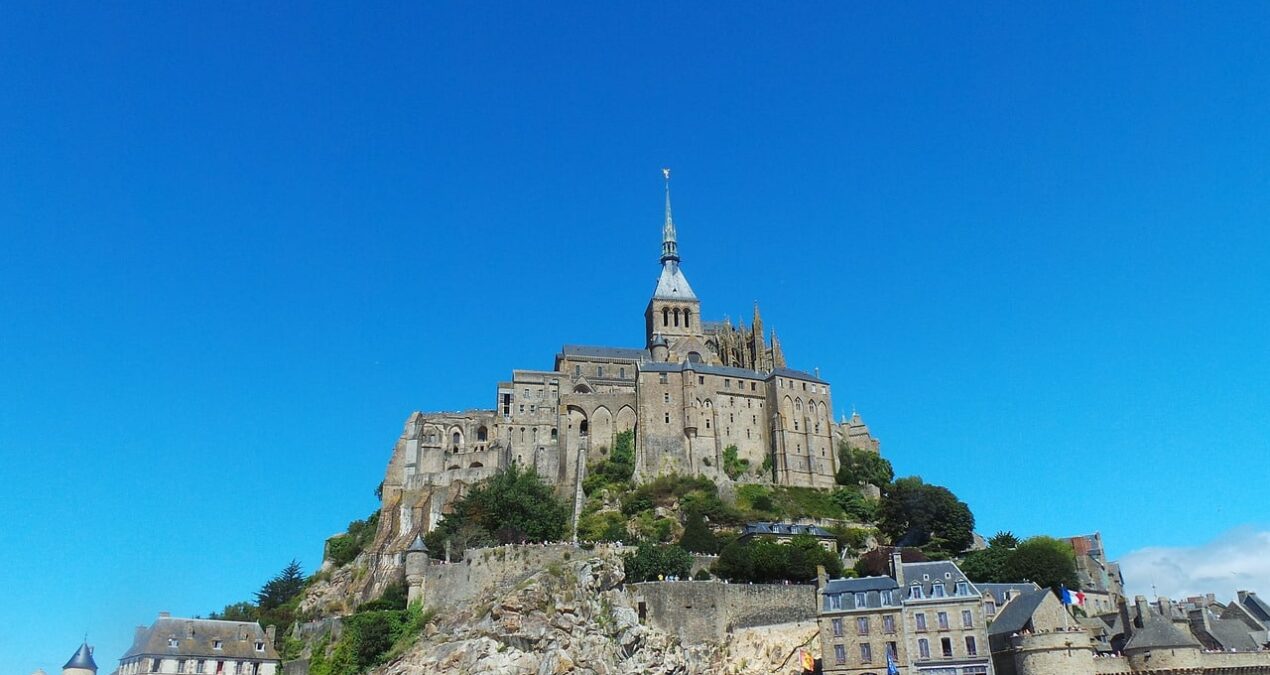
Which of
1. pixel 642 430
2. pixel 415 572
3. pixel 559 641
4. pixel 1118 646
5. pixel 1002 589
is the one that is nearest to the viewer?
pixel 1118 646

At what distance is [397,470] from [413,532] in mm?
9515

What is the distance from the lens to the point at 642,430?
280 ft

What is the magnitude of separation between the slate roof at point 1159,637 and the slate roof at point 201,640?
44.6 m

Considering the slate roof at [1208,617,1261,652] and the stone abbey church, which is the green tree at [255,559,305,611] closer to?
the stone abbey church

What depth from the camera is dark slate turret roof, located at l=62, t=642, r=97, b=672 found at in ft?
190

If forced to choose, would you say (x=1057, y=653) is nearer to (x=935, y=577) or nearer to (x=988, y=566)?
(x=935, y=577)

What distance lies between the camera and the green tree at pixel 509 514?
Result: 6706 centimetres

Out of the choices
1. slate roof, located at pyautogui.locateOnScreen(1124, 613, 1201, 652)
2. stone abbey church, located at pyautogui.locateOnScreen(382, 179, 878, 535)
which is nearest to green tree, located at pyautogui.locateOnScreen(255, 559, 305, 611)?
stone abbey church, located at pyautogui.locateOnScreen(382, 179, 878, 535)

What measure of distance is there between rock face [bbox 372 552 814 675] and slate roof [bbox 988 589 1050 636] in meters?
10.3

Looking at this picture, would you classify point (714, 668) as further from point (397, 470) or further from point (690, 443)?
point (397, 470)

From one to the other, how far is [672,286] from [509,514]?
4492 centimetres

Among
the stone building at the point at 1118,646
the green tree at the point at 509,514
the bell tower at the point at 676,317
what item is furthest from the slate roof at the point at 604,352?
the stone building at the point at 1118,646

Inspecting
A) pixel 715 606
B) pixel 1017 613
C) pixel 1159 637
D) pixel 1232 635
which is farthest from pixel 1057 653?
pixel 715 606

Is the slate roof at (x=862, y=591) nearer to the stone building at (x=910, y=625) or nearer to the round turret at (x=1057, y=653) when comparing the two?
the stone building at (x=910, y=625)
